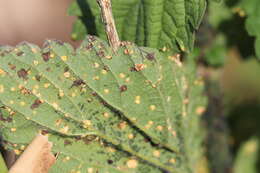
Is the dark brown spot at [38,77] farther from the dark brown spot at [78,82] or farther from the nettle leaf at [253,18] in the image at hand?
the nettle leaf at [253,18]

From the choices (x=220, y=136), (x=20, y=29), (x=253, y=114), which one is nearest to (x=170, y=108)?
(x=220, y=136)

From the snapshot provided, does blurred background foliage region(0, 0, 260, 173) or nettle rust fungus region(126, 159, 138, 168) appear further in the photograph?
blurred background foliage region(0, 0, 260, 173)

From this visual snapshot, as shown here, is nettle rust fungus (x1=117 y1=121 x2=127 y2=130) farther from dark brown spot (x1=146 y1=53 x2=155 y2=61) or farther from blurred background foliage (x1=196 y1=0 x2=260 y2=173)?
blurred background foliage (x1=196 y1=0 x2=260 y2=173)

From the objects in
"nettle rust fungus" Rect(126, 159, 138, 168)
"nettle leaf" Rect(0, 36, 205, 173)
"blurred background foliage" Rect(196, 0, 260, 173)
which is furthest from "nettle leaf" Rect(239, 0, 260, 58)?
"nettle rust fungus" Rect(126, 159, 138, 168)

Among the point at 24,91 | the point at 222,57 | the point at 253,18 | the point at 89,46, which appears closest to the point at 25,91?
the point at 24,91

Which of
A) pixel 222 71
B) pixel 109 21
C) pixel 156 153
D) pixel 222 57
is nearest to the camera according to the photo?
pixel 109 21

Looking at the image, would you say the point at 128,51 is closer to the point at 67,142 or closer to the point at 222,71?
the point at 67,142
